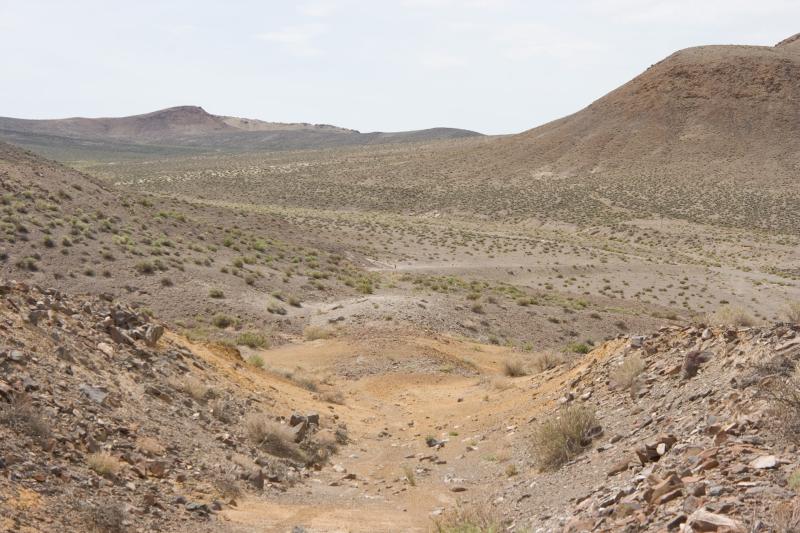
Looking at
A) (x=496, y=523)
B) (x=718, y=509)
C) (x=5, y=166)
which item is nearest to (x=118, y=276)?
(x=5, y=166)

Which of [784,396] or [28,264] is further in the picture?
[28,264]

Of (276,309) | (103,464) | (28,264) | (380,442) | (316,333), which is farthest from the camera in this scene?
(28,264)

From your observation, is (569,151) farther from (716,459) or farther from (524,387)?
(716,459)

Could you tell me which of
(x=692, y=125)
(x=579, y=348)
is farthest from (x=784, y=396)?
(x=692, y=125)

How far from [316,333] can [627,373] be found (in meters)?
15.6

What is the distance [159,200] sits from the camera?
168ft

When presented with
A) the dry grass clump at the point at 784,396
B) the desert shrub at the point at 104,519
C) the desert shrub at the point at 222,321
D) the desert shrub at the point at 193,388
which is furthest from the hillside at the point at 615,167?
the desert shrub at the point at 104,519

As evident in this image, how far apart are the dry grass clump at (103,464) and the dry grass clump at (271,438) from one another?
11.8 feet

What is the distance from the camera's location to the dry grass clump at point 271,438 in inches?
501

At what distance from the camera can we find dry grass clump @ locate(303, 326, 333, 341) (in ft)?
86.0

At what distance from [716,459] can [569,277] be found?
42.8 metres

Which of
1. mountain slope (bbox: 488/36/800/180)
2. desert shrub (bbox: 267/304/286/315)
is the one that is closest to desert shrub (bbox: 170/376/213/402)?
desert shrub (bbox: 267/304/286/315)

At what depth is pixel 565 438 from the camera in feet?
34.6

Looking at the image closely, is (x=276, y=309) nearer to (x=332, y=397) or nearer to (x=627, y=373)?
(x=332, y=397)
